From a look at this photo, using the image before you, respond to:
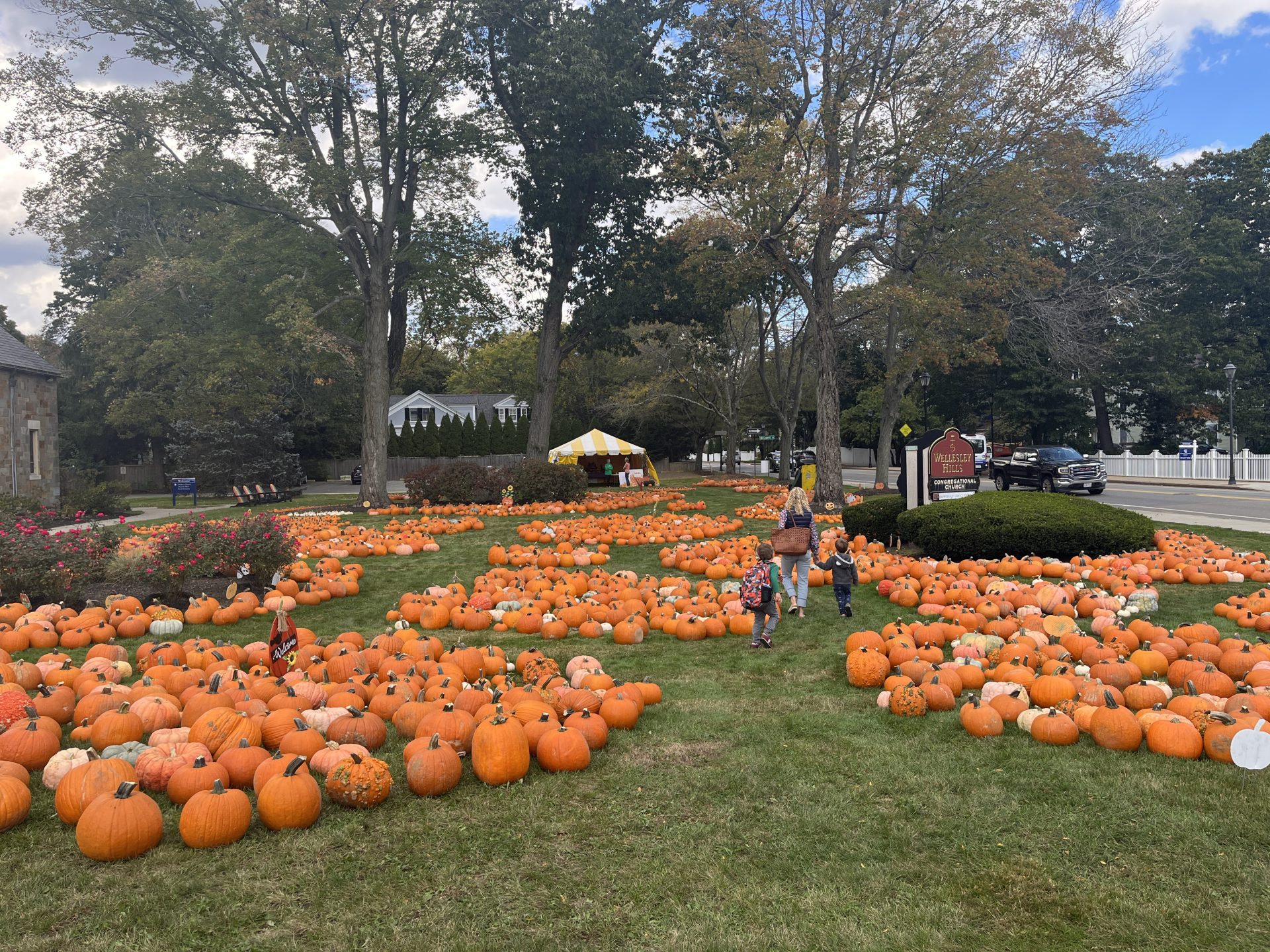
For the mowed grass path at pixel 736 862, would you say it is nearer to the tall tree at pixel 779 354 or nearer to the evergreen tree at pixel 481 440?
the tall tree at pixel 779 354

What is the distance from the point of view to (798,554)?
32.1 ft

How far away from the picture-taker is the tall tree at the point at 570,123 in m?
24.8

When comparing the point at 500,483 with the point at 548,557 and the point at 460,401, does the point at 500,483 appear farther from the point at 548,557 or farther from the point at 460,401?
the point at 460,401

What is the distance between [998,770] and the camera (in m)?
4.88

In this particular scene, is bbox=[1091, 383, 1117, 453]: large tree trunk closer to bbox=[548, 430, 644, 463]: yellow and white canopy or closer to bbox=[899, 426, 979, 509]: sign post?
bbox=[548, 430, 644, 463]: yellow and white canopy

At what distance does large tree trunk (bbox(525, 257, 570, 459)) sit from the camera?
2814 cm

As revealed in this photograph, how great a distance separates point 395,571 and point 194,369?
2272 cm

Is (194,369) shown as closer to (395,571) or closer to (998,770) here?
(395,571)

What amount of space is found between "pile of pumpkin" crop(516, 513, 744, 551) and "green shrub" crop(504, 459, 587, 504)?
5.56 m

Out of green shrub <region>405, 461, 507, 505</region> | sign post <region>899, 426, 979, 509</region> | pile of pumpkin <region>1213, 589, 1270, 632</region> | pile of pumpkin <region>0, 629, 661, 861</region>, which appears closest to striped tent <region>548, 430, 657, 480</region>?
green shrub <region>405, 461, 507, 505</region>

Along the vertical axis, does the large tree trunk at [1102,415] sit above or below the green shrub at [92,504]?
above

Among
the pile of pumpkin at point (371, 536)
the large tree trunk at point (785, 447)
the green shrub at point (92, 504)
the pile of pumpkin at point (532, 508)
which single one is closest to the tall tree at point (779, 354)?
the large tree trunk at point (785, 447)

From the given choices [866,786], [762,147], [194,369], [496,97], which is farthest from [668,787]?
[194,369]

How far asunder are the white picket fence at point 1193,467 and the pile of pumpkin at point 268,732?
3567cm
